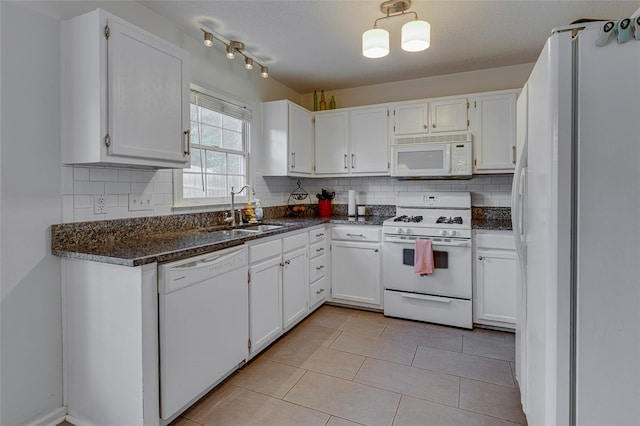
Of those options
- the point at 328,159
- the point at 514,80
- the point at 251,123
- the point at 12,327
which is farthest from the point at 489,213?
the point at 12,327

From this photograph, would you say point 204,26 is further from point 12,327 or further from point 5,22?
point 12,327

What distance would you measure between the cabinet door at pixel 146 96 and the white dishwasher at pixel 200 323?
28.3 inches

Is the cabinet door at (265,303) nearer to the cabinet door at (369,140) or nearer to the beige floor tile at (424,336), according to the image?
the beige floor tile at (424,336)

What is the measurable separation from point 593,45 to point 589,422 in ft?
3.90

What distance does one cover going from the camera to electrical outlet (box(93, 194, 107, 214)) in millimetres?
2039

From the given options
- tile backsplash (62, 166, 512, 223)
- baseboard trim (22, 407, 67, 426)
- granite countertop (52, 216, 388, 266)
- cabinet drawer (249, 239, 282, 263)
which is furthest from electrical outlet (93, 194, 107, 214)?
baseboard trim (22, 407, 67, 426)

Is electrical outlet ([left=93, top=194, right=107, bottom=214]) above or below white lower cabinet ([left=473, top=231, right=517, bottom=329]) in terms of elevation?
above

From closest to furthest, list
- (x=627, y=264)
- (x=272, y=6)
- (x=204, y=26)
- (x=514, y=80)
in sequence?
(x=627, y=264) < (x=272, y=6) < (x=204, y=26) < (x=514, y=80)

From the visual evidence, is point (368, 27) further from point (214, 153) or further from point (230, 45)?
point (214, 153)

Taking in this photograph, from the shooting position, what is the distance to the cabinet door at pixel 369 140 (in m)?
3.72

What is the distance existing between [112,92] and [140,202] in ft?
2.53

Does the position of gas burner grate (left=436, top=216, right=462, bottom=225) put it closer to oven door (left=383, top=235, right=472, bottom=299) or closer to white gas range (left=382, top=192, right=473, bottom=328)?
white gas range (left=382, top=192, right=473, bottom=328)

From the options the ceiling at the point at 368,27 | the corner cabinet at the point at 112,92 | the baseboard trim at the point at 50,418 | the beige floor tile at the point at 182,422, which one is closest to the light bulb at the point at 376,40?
the ceiling at the point at 368,27

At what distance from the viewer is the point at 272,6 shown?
7.64 feet
